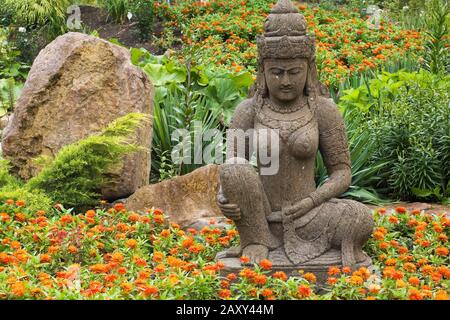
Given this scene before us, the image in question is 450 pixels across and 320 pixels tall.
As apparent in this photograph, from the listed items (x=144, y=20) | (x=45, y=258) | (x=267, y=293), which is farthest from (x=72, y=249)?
(x=144, y=20)

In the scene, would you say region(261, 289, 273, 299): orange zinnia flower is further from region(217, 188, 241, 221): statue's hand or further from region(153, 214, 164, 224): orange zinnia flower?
region(153, 214, 164, 224): orange zinnia flower

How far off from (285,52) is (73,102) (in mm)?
2919

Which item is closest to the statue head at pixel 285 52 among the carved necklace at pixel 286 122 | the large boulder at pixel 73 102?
the carved necklace at pixel 286 122

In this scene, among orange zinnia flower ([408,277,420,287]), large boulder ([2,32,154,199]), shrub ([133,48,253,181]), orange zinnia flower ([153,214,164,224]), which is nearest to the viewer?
orange zinnia flower ([408,277,420,287])

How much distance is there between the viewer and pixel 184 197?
729 centimetres

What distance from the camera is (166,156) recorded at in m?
8.73

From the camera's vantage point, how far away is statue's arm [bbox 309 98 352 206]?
5836 mm

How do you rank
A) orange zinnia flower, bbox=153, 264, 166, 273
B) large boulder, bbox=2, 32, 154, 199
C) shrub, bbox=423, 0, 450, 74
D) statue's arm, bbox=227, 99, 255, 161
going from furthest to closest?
1. shrub, bbox=423, 0, 450, 74
2. large boulder, bbox=2, 32, 154, 199
3. statue's arm, bbox=227, 99, 255, 161
4. orange zinnia flower, bbox=153, 264, 166, 273

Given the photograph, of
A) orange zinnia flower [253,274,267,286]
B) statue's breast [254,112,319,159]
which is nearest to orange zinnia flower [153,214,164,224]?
statue's breast [254,112,319,159]

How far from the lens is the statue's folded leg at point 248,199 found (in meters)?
5.55

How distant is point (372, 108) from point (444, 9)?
2.39m

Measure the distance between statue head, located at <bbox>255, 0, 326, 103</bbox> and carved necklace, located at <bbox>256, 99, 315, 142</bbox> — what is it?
146 millimetres

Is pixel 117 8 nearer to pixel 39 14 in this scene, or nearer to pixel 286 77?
pixel 39 14

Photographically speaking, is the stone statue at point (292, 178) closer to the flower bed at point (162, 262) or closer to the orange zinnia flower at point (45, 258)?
the flower bed at point (162, 262)
